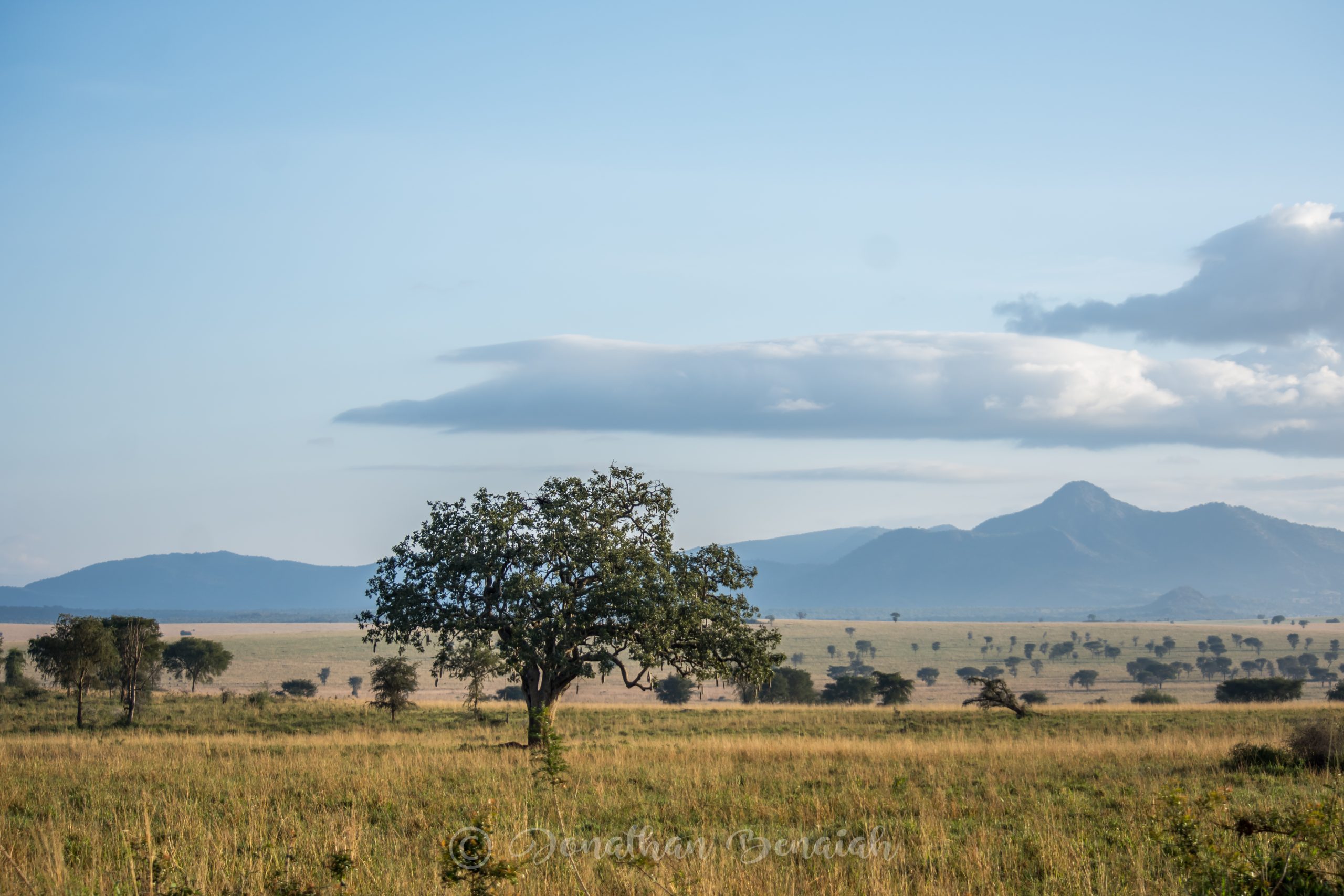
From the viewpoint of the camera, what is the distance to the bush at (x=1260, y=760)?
19750mm

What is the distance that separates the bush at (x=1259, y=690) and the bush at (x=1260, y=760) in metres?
45.2

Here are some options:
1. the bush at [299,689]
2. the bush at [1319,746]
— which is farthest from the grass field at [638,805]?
the bush at [299,689]

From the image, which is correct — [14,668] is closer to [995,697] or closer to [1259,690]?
[995,697]

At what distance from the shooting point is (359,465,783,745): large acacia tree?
2470 cm

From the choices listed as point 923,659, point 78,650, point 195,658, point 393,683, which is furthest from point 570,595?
point 923,659

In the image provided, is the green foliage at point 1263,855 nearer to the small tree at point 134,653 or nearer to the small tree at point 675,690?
the small tree at point 134,653

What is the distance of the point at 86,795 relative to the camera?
16.3m

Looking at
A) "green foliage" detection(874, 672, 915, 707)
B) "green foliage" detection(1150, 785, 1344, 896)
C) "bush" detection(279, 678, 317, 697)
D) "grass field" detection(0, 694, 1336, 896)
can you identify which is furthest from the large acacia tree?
"bush" detection(279, 678, 317, 697)

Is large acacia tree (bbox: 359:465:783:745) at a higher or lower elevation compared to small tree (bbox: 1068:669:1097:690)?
higher

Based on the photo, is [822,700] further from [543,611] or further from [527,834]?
[527,834]

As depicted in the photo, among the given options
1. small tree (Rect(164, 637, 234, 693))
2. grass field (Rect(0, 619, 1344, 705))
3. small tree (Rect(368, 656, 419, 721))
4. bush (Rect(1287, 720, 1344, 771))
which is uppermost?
bush (Rect(1287, 720, 1344, 771))

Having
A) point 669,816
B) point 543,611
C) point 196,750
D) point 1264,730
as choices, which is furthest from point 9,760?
point 1264,730

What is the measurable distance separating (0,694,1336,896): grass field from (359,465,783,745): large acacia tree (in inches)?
89.4

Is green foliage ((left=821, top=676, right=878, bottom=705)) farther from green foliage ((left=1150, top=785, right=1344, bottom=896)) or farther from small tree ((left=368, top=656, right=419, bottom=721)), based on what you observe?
green foliage ((left=1150, top=785, right=1344, bottom=896))
